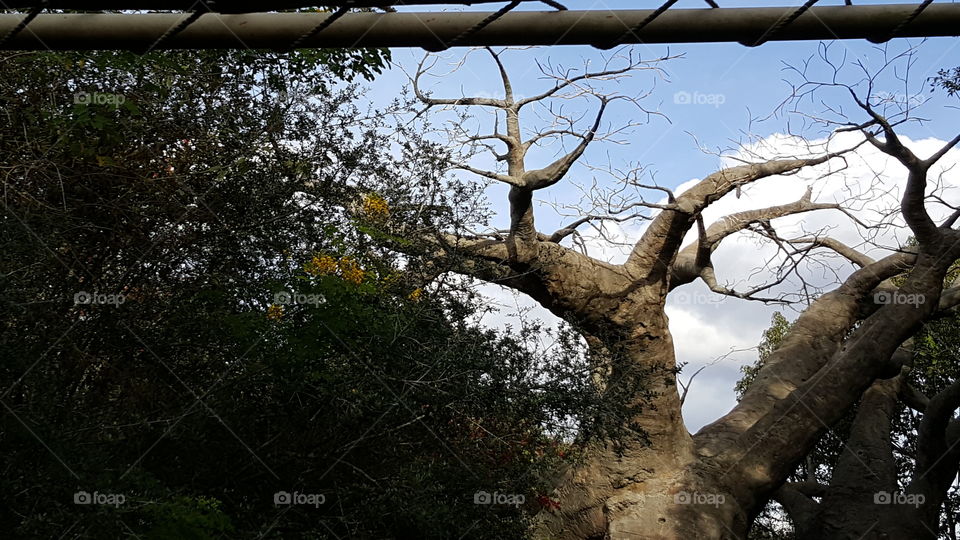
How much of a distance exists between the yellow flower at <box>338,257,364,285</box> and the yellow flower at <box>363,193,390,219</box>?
83 centimetres

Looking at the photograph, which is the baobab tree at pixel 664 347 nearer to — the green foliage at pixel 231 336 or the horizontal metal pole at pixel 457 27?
the green foliage at pixel 231 336

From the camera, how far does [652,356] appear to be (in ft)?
30.9

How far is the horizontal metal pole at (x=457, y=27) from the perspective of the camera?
2289 millimetres

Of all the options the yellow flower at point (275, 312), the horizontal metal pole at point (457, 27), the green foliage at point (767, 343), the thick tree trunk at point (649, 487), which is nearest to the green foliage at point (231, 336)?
the yellow flower at point (275, 312)

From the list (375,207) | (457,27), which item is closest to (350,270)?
(375,207)

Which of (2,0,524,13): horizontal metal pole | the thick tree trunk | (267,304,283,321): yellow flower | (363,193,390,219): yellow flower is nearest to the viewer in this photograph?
(2,0,524,13): horizontal metal pole

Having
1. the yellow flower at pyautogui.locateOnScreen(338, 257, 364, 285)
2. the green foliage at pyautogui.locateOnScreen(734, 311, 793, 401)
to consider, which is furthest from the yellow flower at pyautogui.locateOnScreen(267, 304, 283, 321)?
A: the green foliage at pyautogui.locateOnScreen(734, 311, 793, 401)

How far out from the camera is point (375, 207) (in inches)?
295

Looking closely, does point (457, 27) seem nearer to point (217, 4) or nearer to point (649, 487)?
point (217, 4)

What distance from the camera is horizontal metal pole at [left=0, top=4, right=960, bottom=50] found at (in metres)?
2.29

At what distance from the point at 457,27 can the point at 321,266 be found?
4481 millimetres

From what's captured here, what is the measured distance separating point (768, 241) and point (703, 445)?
2873 millimetres

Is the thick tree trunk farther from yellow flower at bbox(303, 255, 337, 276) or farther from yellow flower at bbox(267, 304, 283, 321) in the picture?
yellow flower at bbox(267, 304, 283, 321)

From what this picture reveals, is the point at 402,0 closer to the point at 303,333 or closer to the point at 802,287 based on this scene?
the point at 303,333
